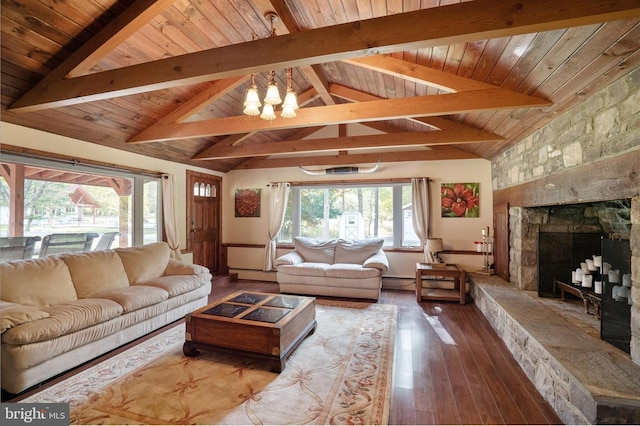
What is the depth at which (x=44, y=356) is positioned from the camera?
7.08ft

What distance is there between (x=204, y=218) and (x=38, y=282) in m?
3.16

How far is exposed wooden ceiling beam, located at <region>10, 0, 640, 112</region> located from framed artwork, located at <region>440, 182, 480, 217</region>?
3768 millimetres

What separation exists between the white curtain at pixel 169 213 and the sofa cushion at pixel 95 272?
1.21 metres

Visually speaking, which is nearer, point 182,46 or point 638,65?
point 638,65

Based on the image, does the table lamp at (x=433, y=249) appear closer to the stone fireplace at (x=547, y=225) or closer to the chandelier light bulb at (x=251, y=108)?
the stone fireplace at (x=547, y=225)

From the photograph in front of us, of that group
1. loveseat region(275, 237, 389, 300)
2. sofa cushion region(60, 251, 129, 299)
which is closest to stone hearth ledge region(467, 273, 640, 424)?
loveseat region(275, 237, 389, 300)

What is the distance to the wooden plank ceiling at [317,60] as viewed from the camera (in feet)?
5.28

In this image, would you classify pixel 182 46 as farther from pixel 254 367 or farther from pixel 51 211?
pixel 254 367

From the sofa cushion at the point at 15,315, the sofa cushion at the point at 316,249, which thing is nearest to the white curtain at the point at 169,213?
the sofa cushion at the point at 316,249

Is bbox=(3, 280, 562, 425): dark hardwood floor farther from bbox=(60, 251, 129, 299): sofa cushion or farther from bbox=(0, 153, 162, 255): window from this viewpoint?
bbox=(0, 153, 162, 255): window

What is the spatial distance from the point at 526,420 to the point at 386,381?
35.5 inches

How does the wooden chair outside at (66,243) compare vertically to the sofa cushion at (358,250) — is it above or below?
above

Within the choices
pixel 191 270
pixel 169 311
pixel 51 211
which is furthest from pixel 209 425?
pixel 51 211

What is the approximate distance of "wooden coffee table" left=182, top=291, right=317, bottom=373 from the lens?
238 centimetres
